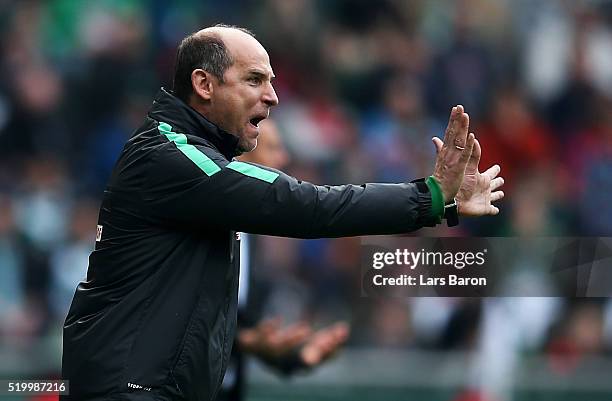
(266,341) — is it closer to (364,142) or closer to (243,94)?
(243,94)

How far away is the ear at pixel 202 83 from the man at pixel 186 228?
0.23 ft

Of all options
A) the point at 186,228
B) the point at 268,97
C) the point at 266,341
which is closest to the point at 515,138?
the point at 266,341

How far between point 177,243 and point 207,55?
0.60 metres

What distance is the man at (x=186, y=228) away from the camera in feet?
11.1

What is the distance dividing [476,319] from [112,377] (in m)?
4.12

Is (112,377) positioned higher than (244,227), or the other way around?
(244,227)

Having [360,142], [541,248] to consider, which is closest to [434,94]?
[360,142]

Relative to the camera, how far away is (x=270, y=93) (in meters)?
3.77

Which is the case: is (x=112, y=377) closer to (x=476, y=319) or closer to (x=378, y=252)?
(x=378, y=252)

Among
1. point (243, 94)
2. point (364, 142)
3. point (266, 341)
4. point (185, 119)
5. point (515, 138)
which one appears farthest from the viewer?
point (364, 142)

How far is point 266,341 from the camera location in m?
5.27

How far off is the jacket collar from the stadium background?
3240 mm

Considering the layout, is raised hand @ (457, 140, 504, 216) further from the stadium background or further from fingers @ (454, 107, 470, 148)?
the stadium background

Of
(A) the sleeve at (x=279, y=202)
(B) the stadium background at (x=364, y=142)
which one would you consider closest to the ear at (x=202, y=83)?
(A) the sleeve at (x=279, y=202)
